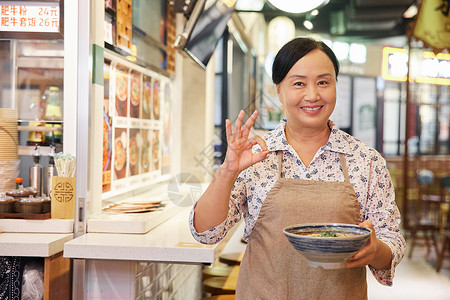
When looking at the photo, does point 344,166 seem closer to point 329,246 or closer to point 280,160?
point 280,160

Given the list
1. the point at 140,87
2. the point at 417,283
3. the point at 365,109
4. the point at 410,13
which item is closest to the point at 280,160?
the point at 140,87

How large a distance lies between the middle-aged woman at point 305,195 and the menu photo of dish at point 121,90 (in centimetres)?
170

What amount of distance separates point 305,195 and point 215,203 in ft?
1.02

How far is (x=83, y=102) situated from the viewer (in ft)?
8.52

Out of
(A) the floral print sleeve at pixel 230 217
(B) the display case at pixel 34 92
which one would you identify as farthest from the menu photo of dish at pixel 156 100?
(A) the floral print sleeve at pixel 230 217

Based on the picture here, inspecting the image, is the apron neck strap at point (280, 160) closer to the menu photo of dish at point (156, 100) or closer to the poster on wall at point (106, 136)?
the poster on wall at point (106, 136)

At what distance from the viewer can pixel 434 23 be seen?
3863mm

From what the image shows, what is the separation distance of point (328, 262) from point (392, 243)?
0.98 feet

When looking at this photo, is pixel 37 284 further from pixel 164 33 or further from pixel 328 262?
pixel 164 33

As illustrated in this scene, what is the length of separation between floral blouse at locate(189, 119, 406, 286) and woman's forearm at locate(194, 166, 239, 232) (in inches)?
2.2

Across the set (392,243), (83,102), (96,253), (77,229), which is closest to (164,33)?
(83,102)

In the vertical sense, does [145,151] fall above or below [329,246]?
above

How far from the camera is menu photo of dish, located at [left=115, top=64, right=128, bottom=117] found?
324 centimetres

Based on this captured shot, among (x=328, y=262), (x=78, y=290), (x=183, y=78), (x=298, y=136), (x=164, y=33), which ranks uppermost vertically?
(x=164, y=33)
